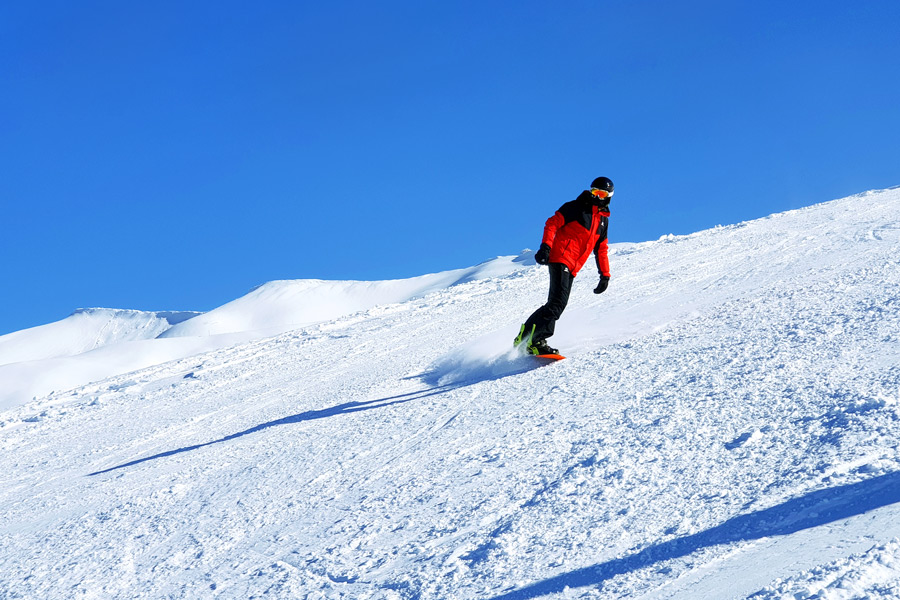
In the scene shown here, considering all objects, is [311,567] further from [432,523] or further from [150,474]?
[150,474]

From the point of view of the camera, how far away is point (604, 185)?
6.60 meters

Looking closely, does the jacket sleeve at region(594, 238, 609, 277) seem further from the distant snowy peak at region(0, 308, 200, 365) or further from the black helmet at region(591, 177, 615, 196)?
the distant snowy peak at region(0, 308, 200, 365)

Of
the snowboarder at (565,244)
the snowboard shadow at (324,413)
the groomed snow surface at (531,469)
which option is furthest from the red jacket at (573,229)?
the snowboard shadow at (324,413)

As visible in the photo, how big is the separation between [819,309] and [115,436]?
21.7ft

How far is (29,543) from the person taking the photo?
167 inches

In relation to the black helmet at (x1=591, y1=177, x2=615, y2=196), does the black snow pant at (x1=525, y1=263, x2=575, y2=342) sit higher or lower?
lower

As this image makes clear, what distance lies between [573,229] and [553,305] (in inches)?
27.9

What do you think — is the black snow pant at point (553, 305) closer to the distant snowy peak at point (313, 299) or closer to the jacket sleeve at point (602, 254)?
the jacket sleeve at point (602, 254)

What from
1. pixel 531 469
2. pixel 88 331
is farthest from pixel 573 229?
pixel 88 331

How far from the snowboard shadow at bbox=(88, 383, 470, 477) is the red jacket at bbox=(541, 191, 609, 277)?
1.50 meters

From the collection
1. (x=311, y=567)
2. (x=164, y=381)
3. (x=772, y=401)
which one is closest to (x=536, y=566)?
(x=311, y=567)

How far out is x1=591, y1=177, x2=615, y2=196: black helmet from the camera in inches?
260

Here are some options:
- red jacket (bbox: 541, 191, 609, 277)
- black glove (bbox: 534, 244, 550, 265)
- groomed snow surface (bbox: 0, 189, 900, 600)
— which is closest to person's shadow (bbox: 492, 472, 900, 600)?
groomed snow surface (bbox: 0, 189, 900, 600)

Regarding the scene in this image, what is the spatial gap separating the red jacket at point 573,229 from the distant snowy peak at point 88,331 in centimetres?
6532
